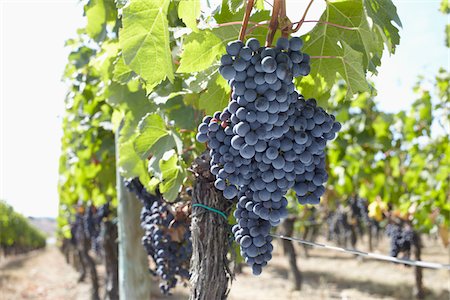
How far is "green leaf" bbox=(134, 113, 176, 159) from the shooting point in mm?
2266

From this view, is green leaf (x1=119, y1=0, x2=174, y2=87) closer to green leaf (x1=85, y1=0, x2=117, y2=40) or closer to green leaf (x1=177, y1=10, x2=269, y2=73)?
green leaf (x1=177, y1=10, x2=269, y2=73)

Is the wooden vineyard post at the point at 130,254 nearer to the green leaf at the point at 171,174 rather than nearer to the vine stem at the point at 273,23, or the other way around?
the green leaf at the point at 171,174

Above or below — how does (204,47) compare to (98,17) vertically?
below

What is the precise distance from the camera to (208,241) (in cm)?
179

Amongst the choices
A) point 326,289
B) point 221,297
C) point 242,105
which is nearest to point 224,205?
point 221,297

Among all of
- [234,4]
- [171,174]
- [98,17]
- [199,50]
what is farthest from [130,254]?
[234,4]

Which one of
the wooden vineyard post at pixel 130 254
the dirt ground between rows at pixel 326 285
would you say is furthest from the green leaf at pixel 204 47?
the dirt ground between rows at pixel 326 285

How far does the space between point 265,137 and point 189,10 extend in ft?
1.64

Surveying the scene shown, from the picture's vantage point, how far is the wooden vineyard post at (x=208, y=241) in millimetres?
1749

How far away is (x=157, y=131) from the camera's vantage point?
90.0 inches

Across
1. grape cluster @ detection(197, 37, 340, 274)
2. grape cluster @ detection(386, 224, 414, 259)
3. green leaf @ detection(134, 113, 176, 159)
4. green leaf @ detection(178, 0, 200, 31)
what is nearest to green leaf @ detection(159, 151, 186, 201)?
green leaf @ detection(134, 113, 176, 159)

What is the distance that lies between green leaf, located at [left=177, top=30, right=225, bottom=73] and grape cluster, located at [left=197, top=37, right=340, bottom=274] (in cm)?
18

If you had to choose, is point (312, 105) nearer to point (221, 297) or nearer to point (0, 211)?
point (221, 297)

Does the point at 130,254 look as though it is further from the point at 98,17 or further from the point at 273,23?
the point at 273,23
